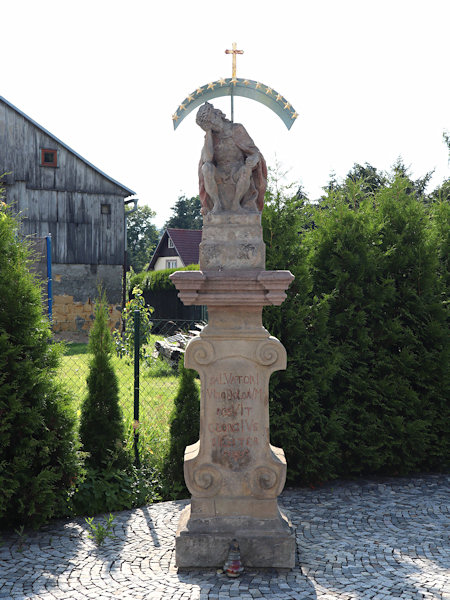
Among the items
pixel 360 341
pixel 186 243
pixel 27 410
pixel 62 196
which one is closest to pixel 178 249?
pixel 186 243

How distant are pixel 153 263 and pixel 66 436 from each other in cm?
3207

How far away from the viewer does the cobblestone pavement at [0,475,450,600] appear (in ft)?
12.1

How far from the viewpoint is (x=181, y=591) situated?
3.69m

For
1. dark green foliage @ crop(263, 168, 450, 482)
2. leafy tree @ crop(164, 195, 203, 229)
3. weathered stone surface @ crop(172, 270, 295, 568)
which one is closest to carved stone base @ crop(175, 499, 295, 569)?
weathered stone surface @ crop(172, 270, 295, 568)

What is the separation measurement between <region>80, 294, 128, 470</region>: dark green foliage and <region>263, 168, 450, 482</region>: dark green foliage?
1683mm

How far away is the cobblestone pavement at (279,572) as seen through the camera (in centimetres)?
370

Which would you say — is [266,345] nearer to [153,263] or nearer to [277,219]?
[277,219]

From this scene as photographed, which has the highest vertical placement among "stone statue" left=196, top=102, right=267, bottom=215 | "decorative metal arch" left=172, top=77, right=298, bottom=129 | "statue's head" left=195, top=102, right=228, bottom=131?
"decorative metal arch" left=172, top=77, right=298, bottom=129

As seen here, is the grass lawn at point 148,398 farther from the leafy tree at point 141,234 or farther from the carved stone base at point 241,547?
the leafy tree at point 141,234

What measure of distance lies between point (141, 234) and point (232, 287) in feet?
163

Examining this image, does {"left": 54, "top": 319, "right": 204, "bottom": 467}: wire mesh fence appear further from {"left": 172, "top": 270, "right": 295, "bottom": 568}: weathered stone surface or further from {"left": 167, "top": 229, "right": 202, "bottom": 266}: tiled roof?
{"left": 167, "top": 229, "right": 202, "bottom": 266}: tiled roof

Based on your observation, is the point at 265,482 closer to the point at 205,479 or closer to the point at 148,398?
the point at 205,479

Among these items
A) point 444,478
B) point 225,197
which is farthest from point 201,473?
point 444,478

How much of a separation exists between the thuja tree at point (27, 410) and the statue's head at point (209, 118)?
6.47 ft
